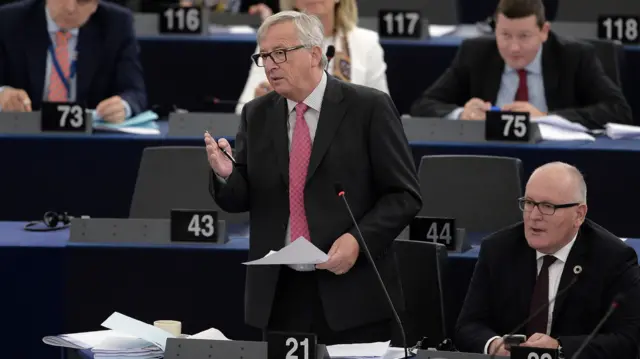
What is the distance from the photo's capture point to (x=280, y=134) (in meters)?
Result: 4.18

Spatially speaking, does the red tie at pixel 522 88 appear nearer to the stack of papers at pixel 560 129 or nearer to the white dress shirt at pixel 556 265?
the stack of papers at pixel 560 129

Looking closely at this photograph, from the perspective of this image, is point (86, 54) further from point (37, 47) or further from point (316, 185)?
point (316, 185)

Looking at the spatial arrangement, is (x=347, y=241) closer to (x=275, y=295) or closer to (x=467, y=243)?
(x=275, y=295)

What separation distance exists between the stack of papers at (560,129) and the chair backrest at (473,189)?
87 cm

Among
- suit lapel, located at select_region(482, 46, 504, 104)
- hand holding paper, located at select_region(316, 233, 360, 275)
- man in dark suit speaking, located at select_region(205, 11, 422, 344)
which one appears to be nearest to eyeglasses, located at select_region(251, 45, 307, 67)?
man in dark suit speaking, located at select_region(205, 11, 422, 344)

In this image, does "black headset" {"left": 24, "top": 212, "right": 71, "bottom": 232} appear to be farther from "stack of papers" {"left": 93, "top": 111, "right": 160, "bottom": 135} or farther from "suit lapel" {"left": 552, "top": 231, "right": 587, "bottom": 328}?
"suit lapel" {"left": 552, "top": 231, "right": 587, "bottom": 328}

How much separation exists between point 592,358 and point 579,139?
2146 mm

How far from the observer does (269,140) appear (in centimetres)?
419

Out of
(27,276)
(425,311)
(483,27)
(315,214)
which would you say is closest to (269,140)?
(315,214)

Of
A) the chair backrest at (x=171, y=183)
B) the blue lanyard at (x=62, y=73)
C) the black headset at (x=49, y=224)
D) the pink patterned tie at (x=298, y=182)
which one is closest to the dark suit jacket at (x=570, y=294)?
the pink patterned tie at (x=298, y=182)

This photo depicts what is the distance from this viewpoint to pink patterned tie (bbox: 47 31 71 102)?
21.9 feet

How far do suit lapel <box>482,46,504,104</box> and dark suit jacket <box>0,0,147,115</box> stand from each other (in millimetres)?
1566

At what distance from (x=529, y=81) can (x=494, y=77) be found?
16cm

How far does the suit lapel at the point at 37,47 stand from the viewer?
661 centimetres
